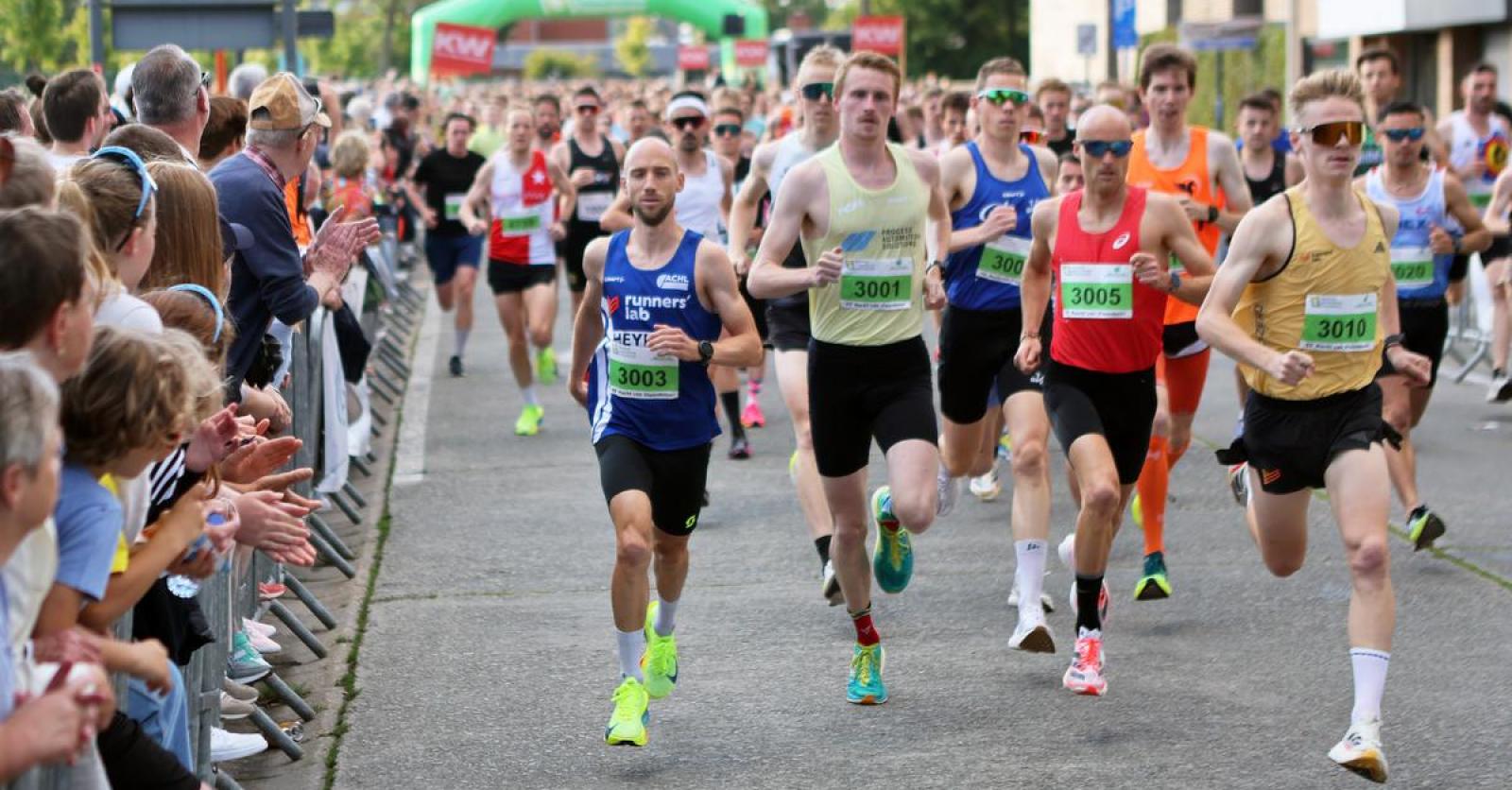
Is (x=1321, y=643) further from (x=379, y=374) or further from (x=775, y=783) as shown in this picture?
(x=379, y=374)

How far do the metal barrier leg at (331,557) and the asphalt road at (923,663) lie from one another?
183 mm

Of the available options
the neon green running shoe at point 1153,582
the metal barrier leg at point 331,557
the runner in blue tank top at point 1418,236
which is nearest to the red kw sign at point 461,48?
the runner in blue tank top at point 1418,236

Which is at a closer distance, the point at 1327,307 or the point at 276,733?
the point at 276,733

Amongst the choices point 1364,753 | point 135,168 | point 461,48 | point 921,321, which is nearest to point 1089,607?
point 921,321

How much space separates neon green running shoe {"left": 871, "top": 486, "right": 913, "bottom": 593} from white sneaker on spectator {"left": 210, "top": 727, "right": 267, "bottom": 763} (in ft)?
7.53

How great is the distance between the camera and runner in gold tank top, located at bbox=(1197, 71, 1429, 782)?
6332 millimetres

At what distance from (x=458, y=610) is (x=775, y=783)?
2591 millimetres

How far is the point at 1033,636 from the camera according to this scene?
6.99 metres

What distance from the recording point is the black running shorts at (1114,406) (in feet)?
23.9

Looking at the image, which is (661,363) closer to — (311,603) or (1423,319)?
(311,603)

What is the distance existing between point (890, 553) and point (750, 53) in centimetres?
4846

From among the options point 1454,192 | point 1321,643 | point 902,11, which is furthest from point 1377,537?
point 902,11

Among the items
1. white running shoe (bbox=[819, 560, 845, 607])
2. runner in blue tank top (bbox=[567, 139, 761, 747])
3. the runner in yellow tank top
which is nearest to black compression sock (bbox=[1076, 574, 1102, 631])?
the runner in yellow tank top

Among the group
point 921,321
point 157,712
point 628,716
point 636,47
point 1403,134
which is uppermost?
point 636,47
